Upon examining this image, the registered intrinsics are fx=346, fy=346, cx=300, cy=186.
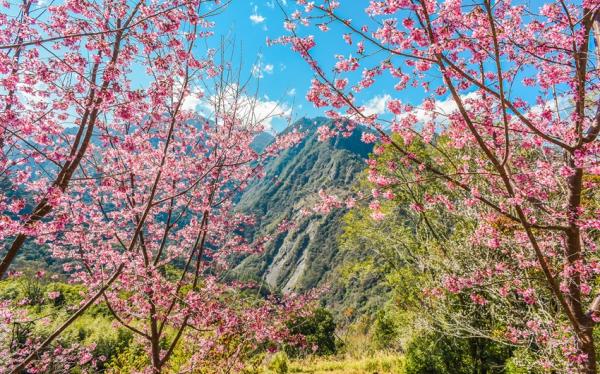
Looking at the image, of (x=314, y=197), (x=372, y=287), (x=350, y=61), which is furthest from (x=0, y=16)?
(x=372, y=287)

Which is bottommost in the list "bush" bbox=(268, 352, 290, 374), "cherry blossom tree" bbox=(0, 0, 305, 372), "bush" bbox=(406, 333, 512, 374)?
"bush" bbox=(268, 352, 290, 374)

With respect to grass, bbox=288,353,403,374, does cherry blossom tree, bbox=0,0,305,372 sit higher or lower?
higher

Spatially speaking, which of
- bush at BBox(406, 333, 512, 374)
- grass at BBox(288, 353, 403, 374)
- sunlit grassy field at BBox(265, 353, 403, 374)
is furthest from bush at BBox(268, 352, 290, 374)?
bush at BBox(406, 333, 512, 374)

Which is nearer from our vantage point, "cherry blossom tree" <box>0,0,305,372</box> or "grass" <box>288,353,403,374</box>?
"cherry blossom tree" <box>0,0,305,372</box>

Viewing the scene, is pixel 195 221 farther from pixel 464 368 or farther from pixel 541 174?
pixel 464 368

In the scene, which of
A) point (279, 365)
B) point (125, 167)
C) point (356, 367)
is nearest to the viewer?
point (125, 167)

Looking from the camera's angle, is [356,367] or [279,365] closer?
[279,365]

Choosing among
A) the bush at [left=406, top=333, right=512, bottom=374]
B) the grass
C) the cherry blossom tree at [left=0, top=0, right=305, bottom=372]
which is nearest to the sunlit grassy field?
the grass

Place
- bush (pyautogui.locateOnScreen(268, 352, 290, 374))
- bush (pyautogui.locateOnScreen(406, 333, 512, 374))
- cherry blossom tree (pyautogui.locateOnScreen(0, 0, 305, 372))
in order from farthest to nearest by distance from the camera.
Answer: bush (pyautogui.locateOnScreen(268, 352, 290, 374)), bush (pyautogui.locateOnScreen(406, 333, 512, 374)), cherry blossom tree (pyautogui.locateOnScreen(0, 0, 305, 372))

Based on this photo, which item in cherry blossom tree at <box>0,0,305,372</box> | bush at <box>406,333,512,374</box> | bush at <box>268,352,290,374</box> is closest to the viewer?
cherry blossom tree at <box>0,0,305,372</box>

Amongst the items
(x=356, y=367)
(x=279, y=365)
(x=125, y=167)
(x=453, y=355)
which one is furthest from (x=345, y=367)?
(x=125, y=167)

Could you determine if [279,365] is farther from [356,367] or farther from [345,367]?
[356,367]

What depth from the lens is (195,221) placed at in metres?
7.13

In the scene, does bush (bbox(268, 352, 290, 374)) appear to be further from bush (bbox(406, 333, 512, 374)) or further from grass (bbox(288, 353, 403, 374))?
bush (bbox(406, 333, 512, 374))
